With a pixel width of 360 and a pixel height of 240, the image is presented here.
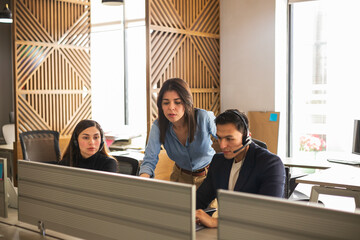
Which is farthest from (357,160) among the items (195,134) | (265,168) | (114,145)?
(114,145)

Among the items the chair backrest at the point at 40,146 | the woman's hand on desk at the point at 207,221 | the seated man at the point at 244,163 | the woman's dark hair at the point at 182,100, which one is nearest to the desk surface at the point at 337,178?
the woman's dark hair at the point at 182,100

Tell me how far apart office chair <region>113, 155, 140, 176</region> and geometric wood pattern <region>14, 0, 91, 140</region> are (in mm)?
4037

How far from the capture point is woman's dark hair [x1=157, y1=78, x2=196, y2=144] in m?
3.12

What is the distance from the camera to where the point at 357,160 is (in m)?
5.42

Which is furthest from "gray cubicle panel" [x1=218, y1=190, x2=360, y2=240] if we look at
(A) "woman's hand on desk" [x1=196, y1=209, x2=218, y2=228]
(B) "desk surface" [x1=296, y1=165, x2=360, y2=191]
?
(B) "desk surface" [x1=296, y1=165, x2=360, y2=191]

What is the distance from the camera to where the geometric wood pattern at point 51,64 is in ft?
22.9

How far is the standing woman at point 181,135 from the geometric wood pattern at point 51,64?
13.5 feet

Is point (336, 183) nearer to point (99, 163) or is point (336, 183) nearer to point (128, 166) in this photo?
point (128, 166)

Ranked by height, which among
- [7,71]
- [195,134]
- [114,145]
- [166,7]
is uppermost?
[166,7]

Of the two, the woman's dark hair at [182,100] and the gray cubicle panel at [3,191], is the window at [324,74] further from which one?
the gray cubicle panel at [3,191]

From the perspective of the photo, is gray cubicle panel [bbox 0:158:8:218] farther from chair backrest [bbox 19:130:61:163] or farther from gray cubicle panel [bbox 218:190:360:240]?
chair backrest [bbox 19:130:61:163]

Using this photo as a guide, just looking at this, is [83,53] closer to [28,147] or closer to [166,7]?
[166,7]

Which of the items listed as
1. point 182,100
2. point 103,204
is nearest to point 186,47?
point 182,100

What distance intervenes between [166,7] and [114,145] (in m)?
2.40
